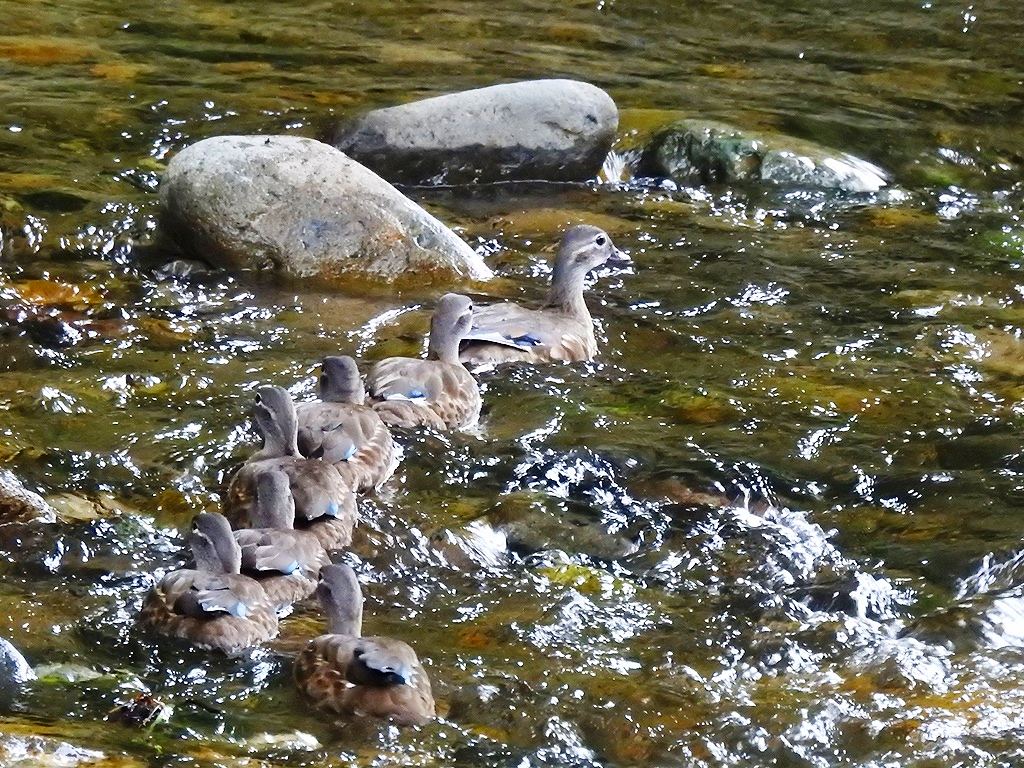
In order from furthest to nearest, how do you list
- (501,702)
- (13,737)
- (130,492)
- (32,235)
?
(32,235)
(130,492)
(501,702)
(13,737)

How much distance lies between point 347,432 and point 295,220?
329cm

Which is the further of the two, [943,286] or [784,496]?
[943,286]

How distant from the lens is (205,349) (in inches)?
364

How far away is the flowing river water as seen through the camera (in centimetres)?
579

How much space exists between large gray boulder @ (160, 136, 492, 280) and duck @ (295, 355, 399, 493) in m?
2.54

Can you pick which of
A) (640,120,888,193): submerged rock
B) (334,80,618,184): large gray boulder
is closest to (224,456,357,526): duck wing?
(334,80,618,184): large gray boulder

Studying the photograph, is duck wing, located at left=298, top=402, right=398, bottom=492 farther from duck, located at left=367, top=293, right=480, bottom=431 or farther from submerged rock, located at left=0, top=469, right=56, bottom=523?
submerged rock, located at left=0, top=469, right=56, bottom=523

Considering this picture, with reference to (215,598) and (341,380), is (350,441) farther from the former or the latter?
(215,598)

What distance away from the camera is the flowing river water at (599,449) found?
19.0ft

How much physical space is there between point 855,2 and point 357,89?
7.06 metres

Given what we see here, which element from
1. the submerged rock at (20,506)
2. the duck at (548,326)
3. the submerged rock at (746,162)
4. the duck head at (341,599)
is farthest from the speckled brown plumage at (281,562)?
the submerged rock at (746,162)

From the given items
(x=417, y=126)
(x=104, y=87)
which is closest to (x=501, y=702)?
(x=417, y=126)

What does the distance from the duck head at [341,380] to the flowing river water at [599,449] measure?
44 cm

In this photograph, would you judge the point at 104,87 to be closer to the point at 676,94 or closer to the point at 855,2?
the point at 676,94
